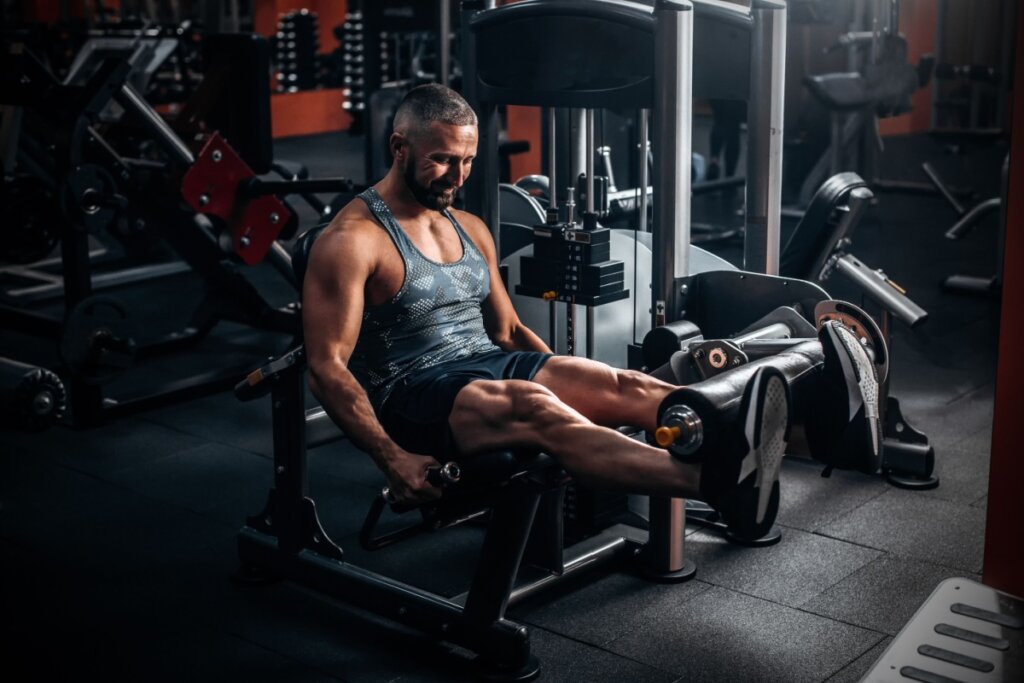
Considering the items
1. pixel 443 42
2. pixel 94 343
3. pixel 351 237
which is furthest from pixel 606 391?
pixel 443 42

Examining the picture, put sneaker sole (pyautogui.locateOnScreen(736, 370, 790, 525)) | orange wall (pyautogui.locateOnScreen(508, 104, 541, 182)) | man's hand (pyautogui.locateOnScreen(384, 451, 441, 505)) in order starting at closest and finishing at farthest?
1. sneaker sole (pyautogui.locateOnScreen(736, 370, 790, 525))
2. man's hand (pyautogui.locateOnScreen(384, 451, 441, 505))
3. orange wall (pyautogui.locateOnScreen(508, 104, 541, 182))

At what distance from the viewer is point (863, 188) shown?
130 inches

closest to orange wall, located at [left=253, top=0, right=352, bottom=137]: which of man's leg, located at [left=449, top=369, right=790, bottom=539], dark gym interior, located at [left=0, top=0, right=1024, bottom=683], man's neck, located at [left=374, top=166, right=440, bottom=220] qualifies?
dark gym interior, located at [left=0, top=0, right=1024, bottom=683]

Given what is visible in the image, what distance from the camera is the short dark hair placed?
2406 millimetres

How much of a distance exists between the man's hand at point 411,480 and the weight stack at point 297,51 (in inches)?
375

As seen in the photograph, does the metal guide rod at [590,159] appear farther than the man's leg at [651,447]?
Yes

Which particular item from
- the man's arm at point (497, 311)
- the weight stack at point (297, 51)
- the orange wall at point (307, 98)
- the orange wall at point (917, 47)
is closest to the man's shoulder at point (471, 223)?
the man's arm at point (497, 311)

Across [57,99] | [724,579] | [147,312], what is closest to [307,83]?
[147,312]

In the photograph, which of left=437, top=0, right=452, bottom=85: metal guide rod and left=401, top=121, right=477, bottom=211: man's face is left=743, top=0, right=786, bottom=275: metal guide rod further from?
left=437, top=0, right=452, bottom=85: metal guide rod

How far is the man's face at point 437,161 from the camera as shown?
242cm

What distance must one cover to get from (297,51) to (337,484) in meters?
8.66

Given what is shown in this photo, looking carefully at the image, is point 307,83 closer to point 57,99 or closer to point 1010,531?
point 57,99

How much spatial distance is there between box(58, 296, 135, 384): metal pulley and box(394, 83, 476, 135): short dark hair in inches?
73.6

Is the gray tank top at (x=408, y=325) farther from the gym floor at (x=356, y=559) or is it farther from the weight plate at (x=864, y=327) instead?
the weight plate at (x=864, y=327)
